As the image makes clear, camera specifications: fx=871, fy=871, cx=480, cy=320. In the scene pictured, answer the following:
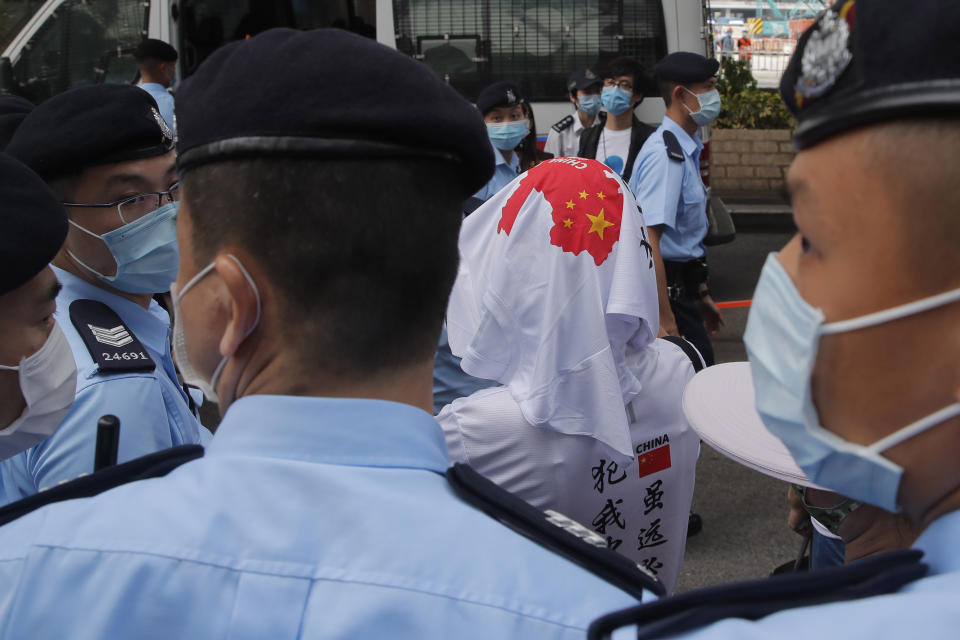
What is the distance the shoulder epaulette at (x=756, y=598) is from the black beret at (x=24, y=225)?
1.18 m

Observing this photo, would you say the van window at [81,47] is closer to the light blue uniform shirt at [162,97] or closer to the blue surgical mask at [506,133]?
the light blue uniform shirt at [162,97]

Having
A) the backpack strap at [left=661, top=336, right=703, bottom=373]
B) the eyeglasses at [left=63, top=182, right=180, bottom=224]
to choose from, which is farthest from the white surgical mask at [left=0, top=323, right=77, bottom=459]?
the backpack strap at [left=661, top=336, right=703, bottom=373]

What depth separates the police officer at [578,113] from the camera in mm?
7008

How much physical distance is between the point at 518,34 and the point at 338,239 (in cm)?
688

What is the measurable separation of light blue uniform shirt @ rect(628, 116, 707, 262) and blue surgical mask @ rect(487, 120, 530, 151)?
91 centimetres

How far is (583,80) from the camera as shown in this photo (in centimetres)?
704

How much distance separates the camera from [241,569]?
907mm

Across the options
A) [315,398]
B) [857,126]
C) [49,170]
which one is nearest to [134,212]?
[49,170]

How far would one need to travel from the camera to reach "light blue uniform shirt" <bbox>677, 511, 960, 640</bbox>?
2.46ft

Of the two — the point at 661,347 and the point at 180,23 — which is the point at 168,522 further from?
the point at 180,23

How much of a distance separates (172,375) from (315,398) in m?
1.25

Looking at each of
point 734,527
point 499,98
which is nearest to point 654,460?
point 734,527

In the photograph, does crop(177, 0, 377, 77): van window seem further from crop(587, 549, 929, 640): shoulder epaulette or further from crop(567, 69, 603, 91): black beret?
crop(587, 549, 929, 640): shoulder epaulette

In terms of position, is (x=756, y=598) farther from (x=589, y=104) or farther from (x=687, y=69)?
(x=589, y=104)
